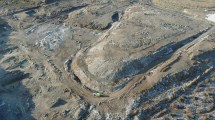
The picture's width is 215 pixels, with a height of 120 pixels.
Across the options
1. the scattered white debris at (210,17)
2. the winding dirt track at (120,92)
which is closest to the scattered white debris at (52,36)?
the winding dirt track at (120,92)

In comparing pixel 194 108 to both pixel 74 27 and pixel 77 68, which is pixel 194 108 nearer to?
pixel 77 68

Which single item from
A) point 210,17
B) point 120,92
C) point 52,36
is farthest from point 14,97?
point 210,17

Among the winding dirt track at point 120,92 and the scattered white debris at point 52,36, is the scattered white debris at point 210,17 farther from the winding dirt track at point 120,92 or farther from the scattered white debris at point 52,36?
the scattered white debris at point 52,36

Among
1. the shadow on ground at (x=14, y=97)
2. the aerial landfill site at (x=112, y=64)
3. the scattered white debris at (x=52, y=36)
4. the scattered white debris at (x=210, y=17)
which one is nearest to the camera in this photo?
the aerial landfill site at (x=112, y=64)

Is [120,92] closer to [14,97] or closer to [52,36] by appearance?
[14,97]

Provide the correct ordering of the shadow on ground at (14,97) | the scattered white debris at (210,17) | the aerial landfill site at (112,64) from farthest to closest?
the scattered white debris at (210,17)
the shadow on ground at (14,97)
the aerial landfill site at (112,64)

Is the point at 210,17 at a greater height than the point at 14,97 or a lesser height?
greater

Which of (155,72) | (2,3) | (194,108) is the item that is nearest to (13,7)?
(2,3)

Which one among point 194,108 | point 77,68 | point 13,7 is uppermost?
point 13,7
